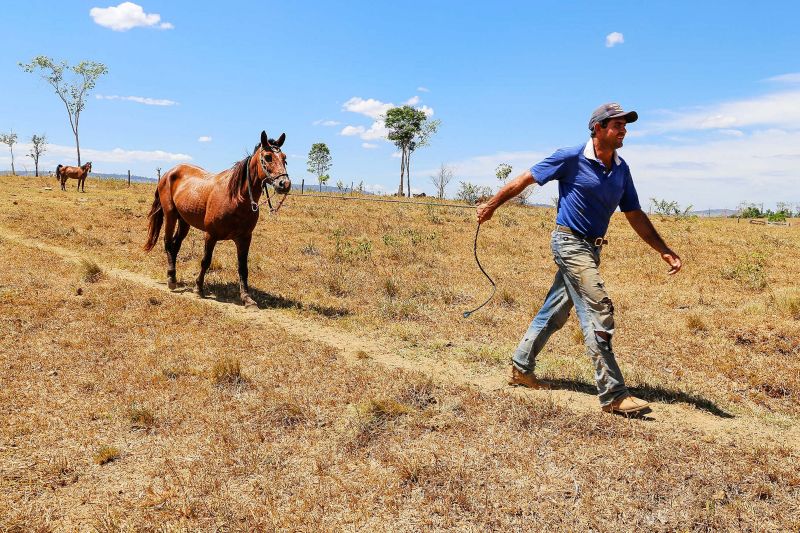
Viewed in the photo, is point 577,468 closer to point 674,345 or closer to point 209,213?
point 674,345

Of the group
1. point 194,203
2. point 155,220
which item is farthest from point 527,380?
point 155,220

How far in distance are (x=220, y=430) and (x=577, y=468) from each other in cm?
277

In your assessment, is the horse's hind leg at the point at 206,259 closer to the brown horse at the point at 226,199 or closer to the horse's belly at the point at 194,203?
the brown horse at the point at 226,199

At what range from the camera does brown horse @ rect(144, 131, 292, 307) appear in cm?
805

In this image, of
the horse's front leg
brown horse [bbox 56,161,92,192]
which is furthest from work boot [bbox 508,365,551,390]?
brown horse [bbox 56,161,92,192]

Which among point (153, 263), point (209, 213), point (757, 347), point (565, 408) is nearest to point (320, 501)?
point (565, 408)

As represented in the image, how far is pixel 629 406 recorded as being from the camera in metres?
4.26

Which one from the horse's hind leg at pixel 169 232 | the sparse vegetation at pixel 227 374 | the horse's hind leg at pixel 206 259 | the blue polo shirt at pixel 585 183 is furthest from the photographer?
the horse's hind leg at pixel 169 232

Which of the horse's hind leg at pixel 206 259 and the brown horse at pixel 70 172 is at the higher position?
the brown horse at pixel 70 172

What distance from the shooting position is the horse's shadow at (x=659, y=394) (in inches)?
183

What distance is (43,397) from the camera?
479cm

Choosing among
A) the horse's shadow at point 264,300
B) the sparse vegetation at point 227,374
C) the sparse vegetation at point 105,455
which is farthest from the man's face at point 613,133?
the horse's shadow at point 264,300

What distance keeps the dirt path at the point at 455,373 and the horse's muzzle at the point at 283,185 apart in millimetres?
1901

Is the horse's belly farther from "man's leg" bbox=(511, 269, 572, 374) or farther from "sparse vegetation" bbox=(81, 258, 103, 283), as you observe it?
"man's leg" bbox=(511, 269, 572, 374)
